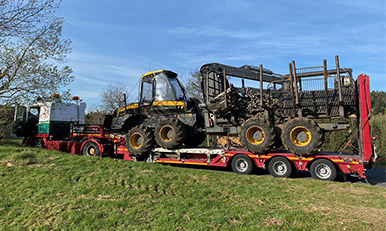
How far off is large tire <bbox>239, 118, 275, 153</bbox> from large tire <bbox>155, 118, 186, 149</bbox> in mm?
2516

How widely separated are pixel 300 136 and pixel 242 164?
233cm

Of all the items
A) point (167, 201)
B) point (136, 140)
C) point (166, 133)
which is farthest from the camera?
point (136, 140)

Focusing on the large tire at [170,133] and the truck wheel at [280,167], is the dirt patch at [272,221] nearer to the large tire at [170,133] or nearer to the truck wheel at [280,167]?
the truck wheel at [280,167]

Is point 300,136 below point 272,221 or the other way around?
the other way around

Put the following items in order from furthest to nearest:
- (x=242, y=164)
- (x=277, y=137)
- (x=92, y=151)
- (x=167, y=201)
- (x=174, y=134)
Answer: (x=92, y=151), (x=174, y=134), (x=242, y=164), (x=277, y=137), (x=167, y=201)

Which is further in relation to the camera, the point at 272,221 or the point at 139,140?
the point at 139,140

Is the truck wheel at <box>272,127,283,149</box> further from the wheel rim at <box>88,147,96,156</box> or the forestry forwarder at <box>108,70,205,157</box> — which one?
the wheel rim at <box>88,147,96,156</box>

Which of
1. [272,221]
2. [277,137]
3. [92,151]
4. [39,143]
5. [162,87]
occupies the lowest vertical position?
[272,221]

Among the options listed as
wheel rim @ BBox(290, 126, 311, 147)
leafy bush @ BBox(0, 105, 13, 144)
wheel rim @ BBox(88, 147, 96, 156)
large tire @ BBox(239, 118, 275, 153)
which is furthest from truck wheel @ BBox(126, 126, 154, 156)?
leafy bush @ BBox(0, 105, 13, 144)

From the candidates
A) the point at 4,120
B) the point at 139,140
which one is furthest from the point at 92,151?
the point at 4,120

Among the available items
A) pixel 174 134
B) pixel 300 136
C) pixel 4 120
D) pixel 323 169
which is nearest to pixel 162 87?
pixel 174 134

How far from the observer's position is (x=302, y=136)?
28.6ft

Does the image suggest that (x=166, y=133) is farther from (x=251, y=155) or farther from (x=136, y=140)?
(x=251, y=155)

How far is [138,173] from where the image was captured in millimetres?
7621
